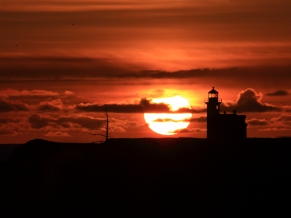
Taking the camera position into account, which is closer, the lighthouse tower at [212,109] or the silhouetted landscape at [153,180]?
the silhouetted landscape at [153,180]

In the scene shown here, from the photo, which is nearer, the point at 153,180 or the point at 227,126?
the point at 153,180

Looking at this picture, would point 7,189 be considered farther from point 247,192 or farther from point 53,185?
point 247,192

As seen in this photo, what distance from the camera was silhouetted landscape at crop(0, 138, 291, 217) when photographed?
35.5 meters

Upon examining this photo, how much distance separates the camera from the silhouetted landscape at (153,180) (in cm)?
3550

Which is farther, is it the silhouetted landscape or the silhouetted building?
the silhouetted building

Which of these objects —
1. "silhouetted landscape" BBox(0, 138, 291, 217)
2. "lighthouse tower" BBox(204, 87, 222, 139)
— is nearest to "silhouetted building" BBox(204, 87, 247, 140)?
"lighthouse tower" BBox(204, 87, 222, 139)

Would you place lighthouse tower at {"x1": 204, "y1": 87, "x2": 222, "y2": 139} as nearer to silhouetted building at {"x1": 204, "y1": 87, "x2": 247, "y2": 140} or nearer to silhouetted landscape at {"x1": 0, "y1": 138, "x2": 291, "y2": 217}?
silhouetted building at {"x1": 204, "y1": 87, "x2": 247, "y2": 140}

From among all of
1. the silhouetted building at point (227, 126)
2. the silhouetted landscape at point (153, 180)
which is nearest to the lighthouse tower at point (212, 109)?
the silhouetted building at point (227, 126)

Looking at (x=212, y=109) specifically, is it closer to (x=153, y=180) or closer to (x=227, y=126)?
(x=227, y=126)

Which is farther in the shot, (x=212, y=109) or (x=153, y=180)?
(x=212, y=109)

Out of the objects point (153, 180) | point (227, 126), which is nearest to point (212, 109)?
point (227, 126)

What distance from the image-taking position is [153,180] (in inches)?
1499

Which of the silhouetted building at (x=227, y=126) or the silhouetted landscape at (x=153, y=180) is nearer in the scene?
the silhouetted landscape at (x=153, y=180)

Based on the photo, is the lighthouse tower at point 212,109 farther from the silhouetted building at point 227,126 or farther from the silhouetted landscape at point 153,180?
the silhouetted landscape at point 153,180
